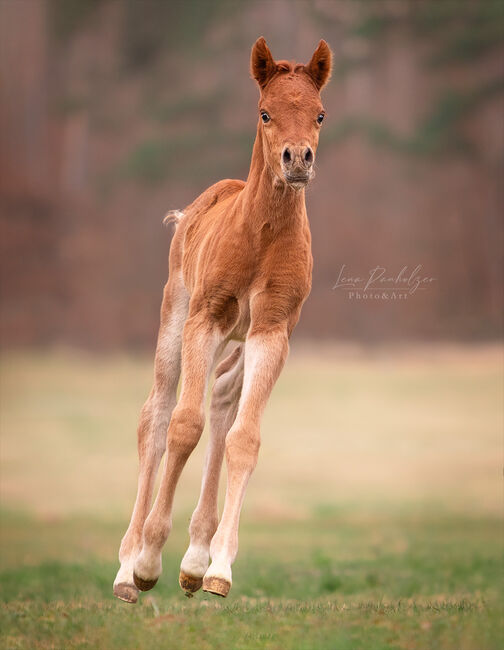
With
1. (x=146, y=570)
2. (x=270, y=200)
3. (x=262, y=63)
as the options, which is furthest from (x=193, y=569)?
(x=262, y=63)

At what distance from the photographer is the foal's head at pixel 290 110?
5.77m

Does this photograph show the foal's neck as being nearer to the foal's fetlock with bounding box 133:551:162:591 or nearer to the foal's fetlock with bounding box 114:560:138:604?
the foal's fetlock with bounding box 133:551:162:591

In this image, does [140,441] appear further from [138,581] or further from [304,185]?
[304,185]

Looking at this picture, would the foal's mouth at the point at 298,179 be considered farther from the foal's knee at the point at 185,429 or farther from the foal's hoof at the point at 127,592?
the foal's hoof at the point at 127,592

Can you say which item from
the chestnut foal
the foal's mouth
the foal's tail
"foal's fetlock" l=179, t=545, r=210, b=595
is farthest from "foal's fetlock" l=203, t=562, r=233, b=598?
the foal's tail

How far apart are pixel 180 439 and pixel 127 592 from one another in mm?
1237

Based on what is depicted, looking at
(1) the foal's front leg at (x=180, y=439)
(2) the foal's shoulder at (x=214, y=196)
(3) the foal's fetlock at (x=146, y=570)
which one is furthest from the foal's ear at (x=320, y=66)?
(3) the foal's fetlock at (x=146, y=570)

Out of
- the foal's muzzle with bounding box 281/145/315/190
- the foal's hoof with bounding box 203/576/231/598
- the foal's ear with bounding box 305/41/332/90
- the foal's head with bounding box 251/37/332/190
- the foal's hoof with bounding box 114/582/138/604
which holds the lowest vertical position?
the foal's hoof with bounding box 114/582/138/604

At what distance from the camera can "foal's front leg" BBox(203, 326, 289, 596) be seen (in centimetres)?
565

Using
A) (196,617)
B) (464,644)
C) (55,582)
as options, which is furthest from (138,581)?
(55,582)

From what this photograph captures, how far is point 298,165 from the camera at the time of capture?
18.8 ft

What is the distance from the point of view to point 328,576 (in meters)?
11.4

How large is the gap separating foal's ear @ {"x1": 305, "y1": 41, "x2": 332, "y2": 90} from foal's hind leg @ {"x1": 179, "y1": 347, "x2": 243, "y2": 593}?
2.21m

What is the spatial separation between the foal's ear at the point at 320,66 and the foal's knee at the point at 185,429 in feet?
7.72
